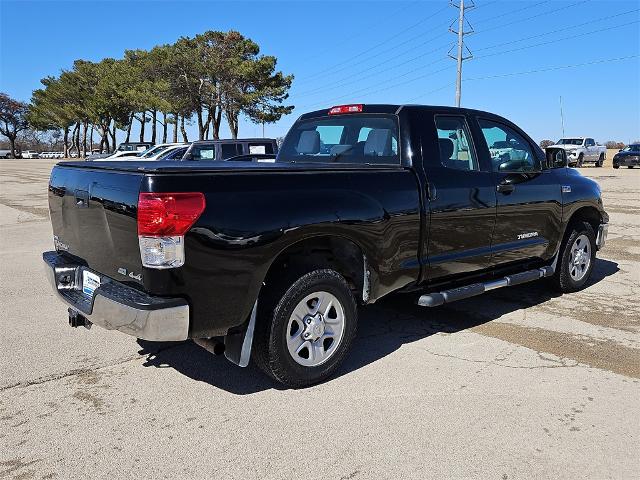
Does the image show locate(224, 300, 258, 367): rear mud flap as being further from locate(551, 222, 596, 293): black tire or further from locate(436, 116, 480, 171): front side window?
locate(551, 222, 596, 293): black tire

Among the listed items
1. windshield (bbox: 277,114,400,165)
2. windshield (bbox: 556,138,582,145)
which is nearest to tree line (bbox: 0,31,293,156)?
windshield (bbox: 556,138,582,145)

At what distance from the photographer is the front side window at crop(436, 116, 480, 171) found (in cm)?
464

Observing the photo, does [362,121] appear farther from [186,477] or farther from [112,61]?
[112,61]

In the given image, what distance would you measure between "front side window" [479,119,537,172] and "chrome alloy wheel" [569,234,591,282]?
4.09 ft

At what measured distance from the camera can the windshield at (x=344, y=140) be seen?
4.61m

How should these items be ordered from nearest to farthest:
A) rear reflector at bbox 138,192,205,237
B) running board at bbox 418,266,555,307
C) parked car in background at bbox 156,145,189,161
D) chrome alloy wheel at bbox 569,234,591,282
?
rear reflector at bbox 138,192,205,237 < running board at bbox 418,266,555,307 < chrome alloy wheel at bbox 569,234,591,282 < parked car in background at bbox 156,145,189,161

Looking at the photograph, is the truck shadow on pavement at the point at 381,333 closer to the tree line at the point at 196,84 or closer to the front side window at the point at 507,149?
the front side window at the point at 507,149

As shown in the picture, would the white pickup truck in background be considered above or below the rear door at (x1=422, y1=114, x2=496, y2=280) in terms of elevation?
above

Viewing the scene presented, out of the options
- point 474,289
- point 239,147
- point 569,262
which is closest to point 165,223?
point 474,289

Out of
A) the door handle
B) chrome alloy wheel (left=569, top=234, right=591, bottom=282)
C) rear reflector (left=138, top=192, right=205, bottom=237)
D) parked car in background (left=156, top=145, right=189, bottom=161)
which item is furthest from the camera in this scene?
parked car in background (left=156, top=145, right=189, bottom=161)

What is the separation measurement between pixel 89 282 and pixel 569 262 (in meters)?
4.85

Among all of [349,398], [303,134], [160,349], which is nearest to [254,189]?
[349,398]

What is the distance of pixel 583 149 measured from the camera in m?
37.2

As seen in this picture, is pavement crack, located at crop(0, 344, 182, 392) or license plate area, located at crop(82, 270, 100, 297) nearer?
license plate area, located at crop(82, 270, 100, 297)
